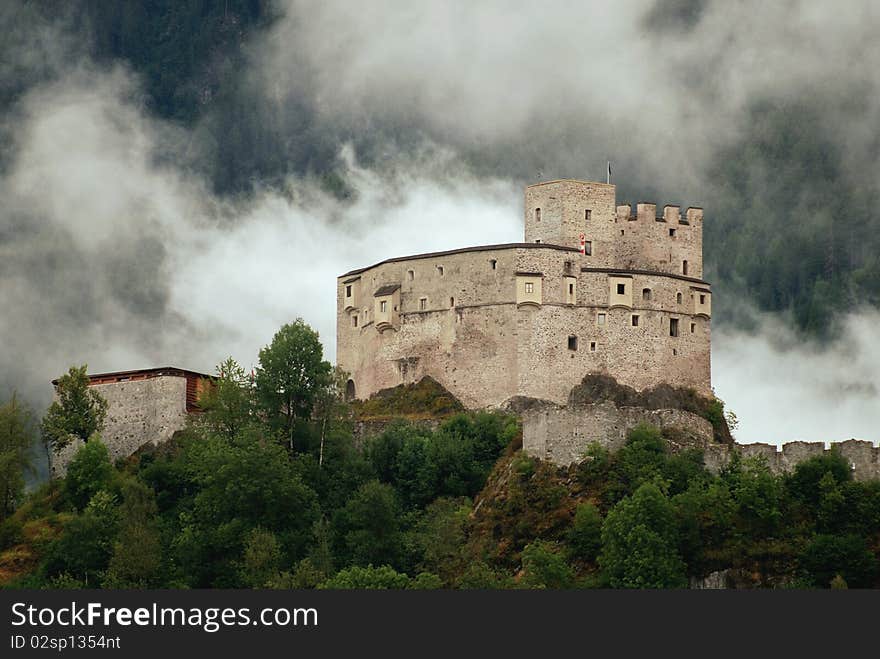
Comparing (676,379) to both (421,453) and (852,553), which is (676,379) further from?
(852,553)

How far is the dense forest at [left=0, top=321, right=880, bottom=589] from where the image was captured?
314 ft

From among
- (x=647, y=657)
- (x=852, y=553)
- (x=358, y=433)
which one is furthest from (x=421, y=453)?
(x=647, y=657)

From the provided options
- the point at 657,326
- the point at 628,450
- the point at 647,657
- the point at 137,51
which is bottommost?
the point at 647,657

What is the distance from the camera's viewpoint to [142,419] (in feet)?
393

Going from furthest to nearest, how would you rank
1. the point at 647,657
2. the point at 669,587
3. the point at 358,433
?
the point at 358,433 < the point at 669,587 < the point at 647,657

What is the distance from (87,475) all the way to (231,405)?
7935 mm

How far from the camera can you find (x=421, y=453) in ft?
364

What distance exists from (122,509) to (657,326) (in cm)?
3242

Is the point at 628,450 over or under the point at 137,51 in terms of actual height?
under

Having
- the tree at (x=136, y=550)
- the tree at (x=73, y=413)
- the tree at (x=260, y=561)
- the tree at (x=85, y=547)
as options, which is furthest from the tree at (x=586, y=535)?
the tree at (x=73, y=413)

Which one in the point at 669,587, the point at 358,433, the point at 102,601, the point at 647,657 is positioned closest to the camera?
the point at 647,657

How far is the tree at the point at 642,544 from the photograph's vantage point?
93.7 metres

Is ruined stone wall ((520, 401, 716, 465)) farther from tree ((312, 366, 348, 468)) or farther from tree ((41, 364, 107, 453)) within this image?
tree ((41, 364, 107, 453))

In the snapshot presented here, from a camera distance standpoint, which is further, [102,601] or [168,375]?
[168,375]
